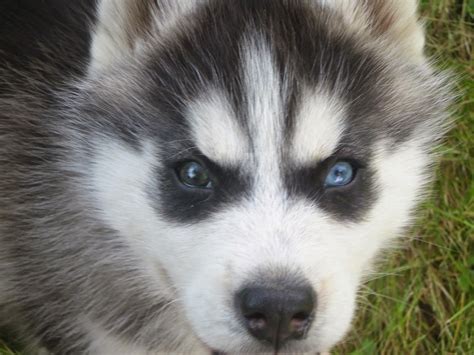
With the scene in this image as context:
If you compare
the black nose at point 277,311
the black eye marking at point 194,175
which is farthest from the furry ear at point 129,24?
the black nose at point 277,311

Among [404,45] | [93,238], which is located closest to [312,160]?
[404,45]

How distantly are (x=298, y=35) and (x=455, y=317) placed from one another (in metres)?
2.48

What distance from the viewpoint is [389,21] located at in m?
3.66

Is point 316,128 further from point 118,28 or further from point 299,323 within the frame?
point 118,28

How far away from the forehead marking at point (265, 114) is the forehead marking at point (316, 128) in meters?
0.07

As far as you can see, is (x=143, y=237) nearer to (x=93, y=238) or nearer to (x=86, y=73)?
(x=93, y=238)

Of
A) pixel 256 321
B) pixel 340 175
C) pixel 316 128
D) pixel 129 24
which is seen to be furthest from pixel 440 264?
pixel 129 24

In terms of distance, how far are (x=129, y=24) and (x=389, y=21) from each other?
1129 mm

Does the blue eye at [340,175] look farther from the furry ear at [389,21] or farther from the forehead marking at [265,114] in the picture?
the furry ear at [389,21]

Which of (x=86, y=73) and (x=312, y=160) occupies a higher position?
(x=86, y=73)

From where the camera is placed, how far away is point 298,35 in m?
3.26

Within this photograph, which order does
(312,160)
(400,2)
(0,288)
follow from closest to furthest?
1. (312,160)
2. (400,2)
3. (0,288)

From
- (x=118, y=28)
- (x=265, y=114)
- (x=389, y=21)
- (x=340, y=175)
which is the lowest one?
(x=340, y=175)

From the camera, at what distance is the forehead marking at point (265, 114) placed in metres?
3.03
